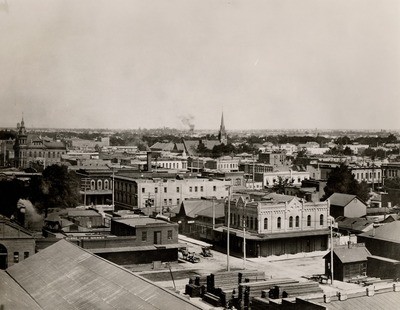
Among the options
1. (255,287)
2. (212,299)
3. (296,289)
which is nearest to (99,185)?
(212,299)

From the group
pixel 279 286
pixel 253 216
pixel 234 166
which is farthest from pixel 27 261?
pixel 234 166

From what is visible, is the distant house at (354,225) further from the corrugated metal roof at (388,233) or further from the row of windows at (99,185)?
the row of windows at (99,185)

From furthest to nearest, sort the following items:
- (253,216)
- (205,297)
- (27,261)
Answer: (253,216) → (205,297) → (27,261)

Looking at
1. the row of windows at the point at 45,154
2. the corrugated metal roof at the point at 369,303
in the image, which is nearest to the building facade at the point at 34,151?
the row of windows at the point at 45,154

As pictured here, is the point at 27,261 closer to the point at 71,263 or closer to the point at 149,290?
the point at 71,263

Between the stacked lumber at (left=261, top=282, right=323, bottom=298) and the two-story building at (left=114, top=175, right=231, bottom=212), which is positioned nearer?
the stacked lumber at (left=261, top=282, right=323, bottom=298)

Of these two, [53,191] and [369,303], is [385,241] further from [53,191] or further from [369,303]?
[53,191]

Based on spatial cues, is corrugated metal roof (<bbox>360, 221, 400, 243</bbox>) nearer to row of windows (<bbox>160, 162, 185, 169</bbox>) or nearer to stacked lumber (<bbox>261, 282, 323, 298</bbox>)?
stacked lumber (<bbox>261, 282, 323, 298</bbox>)

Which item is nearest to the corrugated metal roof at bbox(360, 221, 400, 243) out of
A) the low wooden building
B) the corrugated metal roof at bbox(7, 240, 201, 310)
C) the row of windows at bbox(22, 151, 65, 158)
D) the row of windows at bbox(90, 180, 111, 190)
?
the corrugated metal roof at bbox(7, 240, 201, 310)
